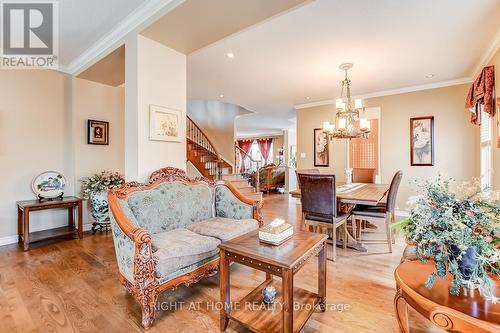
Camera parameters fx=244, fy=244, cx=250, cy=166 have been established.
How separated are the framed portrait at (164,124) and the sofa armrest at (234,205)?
82cm

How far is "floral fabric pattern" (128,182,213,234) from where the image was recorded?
2309 mm

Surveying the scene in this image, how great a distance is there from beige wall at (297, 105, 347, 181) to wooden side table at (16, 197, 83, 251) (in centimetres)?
495

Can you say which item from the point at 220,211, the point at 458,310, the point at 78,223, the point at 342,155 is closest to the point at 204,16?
the point at 220,211

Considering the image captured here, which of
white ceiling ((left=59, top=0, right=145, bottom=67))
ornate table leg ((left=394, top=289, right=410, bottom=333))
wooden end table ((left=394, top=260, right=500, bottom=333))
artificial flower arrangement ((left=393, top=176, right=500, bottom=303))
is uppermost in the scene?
white ceiling ((left=59, top=0, right=145, bottom=67))

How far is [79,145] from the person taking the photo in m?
3.87

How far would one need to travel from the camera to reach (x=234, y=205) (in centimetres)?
292

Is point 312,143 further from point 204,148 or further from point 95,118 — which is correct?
point 95,118

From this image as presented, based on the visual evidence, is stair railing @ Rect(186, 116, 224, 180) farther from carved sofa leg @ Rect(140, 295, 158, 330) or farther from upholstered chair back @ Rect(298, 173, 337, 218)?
carved sofa leg @ Rect(140, 295, 158, 330)

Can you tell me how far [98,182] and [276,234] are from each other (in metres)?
3.32

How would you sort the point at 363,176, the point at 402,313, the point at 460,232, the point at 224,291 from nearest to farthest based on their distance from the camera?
1. the point at 460,232
2. the point at 402,313
3. the point at 224,291
4. the point at 363,176

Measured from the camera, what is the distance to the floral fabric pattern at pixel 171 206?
2.31 m

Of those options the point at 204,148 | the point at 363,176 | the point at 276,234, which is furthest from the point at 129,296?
the point at 204,148

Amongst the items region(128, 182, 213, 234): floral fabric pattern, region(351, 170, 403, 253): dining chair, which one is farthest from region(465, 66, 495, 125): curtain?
region(128, 182, 213, 234): floral fabric pattern

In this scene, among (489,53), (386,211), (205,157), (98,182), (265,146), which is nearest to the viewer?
(386,211)
